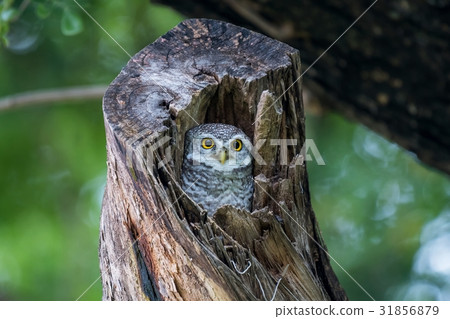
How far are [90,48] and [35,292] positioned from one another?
7.41ft

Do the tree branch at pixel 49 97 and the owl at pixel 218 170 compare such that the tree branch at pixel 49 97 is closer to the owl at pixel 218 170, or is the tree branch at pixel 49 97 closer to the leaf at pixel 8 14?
the leaf at pixel 8 14

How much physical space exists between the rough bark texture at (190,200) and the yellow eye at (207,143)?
172 millimetres

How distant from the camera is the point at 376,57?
413 centimetres

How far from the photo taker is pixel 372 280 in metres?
5.82

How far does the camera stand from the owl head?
11.7 feet

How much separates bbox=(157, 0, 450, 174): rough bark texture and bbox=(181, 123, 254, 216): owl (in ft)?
3.30

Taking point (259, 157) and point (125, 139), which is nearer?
point (125, 139)

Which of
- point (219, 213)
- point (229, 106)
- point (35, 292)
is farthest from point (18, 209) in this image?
point (219, 213)

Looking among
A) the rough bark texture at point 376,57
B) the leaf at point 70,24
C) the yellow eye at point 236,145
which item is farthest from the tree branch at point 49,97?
the yellow eye at point 236,145

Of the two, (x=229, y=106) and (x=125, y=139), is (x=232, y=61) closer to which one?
(x=229, y=106)

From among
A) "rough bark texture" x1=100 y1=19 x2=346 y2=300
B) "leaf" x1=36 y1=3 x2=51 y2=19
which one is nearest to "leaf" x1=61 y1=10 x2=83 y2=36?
"leaf" x1=36 y1=3 x2=51 y2=19

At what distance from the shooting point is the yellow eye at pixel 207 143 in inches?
143

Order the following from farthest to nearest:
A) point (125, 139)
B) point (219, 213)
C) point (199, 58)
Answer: point (199, 58)
point (219, 213)
point (125, 139)
